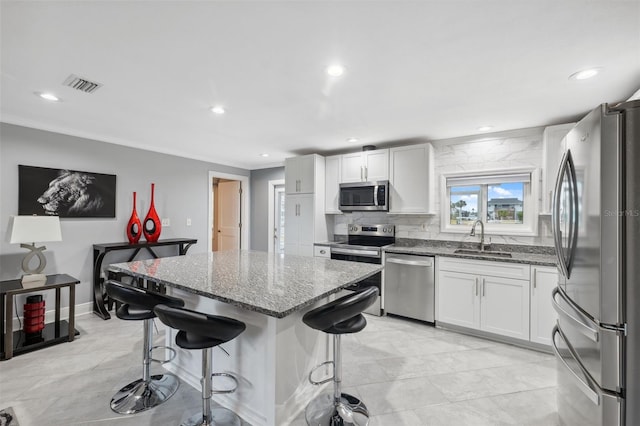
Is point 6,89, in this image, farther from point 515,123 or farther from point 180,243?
point 515,123

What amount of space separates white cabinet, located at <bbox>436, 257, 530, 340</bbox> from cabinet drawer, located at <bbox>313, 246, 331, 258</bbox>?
1485 millimetres

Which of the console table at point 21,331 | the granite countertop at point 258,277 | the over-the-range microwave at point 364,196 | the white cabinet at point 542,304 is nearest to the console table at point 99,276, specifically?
the console table at point 21,331

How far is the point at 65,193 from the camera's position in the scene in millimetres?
3381

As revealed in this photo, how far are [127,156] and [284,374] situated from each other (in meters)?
3.80

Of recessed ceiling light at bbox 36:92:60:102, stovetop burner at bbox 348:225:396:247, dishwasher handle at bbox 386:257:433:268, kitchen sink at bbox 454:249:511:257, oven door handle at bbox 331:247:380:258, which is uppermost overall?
recessed ceiling light at bbox 36:92:60:102

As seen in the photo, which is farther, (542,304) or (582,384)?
(542,304)

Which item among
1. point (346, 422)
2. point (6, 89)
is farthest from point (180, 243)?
point (346, 422)

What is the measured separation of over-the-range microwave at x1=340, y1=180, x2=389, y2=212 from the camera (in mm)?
3822

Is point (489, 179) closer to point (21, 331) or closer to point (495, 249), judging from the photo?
point (495, 249)

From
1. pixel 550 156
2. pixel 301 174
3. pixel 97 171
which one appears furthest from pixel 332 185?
pixel 97 171

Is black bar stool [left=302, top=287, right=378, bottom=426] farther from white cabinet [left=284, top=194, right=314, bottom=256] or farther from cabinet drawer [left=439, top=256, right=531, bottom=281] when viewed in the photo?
white cabinet [left=284, top=194, right=314, bottom=256]

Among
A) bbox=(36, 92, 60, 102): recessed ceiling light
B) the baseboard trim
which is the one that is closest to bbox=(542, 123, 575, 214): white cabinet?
bbox=(36, 92, 60, 102): recessed ceiling light

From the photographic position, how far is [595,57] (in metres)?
1.79

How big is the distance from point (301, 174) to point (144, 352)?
302 cm
